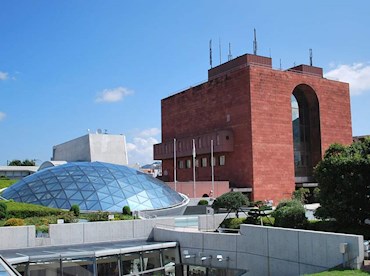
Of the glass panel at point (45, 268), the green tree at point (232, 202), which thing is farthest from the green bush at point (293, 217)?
the glass panel at point (45, 268)

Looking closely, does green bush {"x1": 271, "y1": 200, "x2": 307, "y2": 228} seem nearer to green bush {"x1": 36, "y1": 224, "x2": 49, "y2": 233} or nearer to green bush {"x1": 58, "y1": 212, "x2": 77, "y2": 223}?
green bush {"x1": 58, "y1": 212, "x2": 77, "y2": 223}

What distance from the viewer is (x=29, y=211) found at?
87.6ft

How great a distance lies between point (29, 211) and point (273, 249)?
15.7 metres

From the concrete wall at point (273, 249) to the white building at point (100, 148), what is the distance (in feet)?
165

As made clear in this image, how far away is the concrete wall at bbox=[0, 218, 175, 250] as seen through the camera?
67.8 feet

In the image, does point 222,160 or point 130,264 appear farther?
point 222,160

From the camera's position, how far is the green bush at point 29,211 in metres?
26.4

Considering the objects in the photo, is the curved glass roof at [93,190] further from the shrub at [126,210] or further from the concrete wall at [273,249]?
the concrete wall at [273,249]

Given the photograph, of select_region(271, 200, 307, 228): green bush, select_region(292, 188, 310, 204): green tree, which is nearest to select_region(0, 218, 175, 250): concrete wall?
select_region(271, 200, 307, 228): green bush

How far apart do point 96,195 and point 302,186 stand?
33.6 metres

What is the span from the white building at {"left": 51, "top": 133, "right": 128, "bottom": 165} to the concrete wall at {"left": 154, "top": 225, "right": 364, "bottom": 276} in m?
50.4

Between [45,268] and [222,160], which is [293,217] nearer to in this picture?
[45,268]

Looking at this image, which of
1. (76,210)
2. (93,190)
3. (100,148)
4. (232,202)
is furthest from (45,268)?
(100,148)

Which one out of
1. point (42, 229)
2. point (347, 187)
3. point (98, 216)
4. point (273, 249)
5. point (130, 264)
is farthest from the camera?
point (98, 216)
